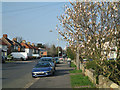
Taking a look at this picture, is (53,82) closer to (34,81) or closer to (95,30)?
(34,81)

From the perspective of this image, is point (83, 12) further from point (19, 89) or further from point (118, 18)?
point (19, 89)

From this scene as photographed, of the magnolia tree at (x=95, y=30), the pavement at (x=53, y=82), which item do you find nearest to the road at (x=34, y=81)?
the pavement at (x=53, y=82)

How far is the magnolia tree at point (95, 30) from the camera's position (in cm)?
714

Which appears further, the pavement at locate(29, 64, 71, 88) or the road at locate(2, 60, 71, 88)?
the road at locate(2, 60, 71, 88)

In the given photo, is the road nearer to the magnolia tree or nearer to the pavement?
the pavement

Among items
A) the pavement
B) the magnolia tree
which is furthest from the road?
the magnolia tree

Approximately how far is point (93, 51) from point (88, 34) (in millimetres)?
1009

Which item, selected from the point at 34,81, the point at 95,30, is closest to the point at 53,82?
the point at 34,81

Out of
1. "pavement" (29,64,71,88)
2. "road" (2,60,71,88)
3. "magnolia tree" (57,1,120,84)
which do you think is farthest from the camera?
"road" (2,60,71,88)

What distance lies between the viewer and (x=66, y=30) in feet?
28.1

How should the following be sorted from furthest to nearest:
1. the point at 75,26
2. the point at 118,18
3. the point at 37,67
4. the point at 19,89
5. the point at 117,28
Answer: the point at 37,67 < the point at 19,89 < the point at 75,26 < the point at 118,18 < the point at 117,28

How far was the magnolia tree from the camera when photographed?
7.14 metres

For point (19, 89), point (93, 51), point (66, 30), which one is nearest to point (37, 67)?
point (19, 89)

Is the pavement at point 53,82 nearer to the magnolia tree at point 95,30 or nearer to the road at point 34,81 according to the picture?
the road at point 34,81
